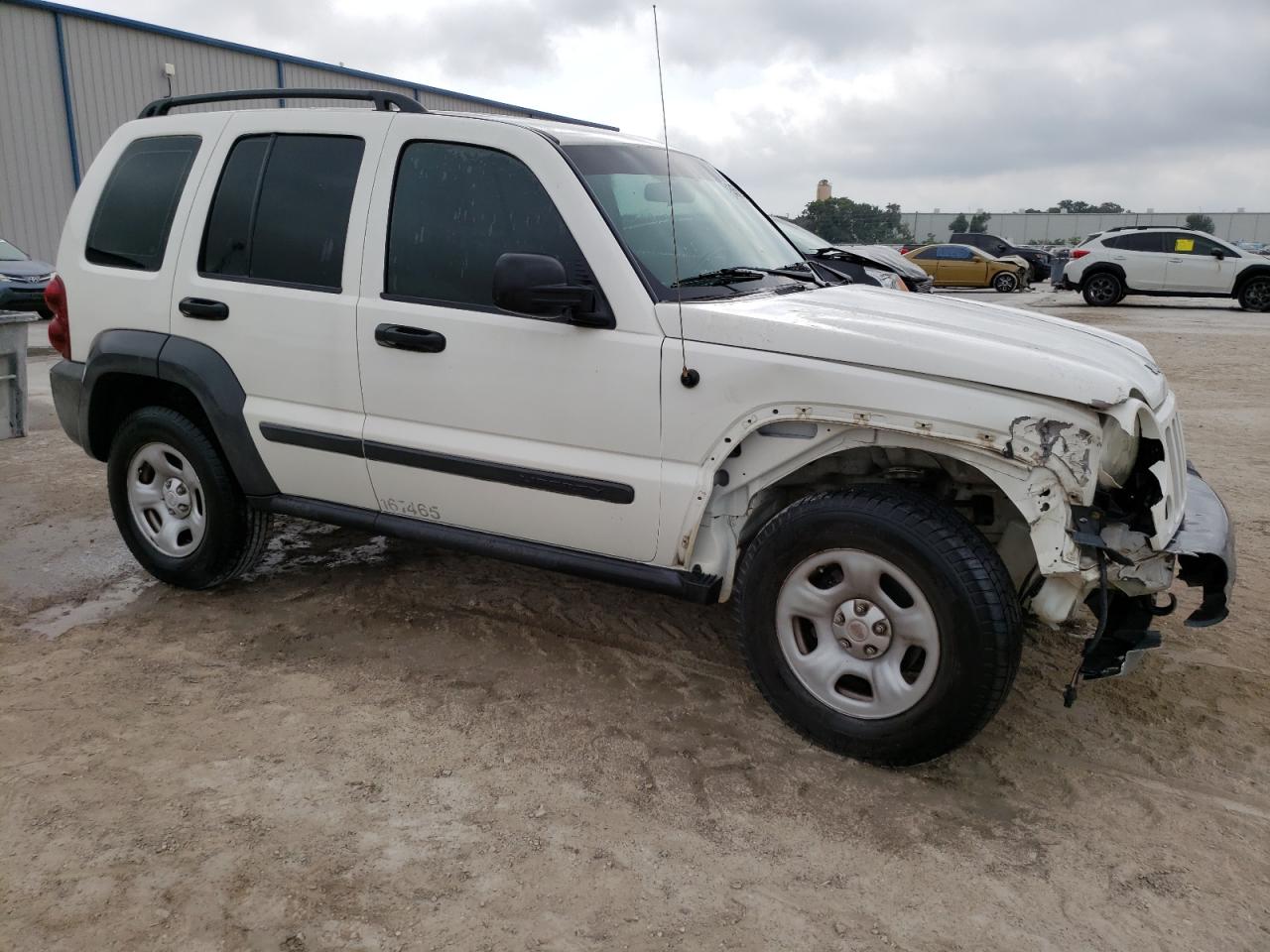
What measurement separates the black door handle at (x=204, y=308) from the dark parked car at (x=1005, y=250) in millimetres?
25675

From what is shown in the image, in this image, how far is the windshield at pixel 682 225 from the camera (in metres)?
3.44

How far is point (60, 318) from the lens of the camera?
4.55 meters

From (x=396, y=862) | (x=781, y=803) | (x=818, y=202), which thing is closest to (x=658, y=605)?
(x=781, y=803)

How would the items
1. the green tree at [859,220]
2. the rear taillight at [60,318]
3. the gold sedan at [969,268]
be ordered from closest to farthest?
the rear taillight at [60,318] → the gold sedan at [969,268] → the green tree at [859,220]

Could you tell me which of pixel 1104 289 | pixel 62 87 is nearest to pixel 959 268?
pixel 1104 289

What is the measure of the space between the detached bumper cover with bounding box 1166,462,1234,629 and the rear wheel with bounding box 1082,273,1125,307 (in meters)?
19.8

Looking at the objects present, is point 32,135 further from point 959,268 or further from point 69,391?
point 959,268

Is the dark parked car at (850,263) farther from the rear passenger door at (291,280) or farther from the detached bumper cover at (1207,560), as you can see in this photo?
the rear passenger door at (291,280)

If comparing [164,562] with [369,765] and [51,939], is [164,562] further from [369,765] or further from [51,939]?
[51,939]

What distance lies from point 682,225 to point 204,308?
1.96 metres

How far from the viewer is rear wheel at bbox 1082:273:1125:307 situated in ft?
68.5

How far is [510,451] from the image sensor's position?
3.54m

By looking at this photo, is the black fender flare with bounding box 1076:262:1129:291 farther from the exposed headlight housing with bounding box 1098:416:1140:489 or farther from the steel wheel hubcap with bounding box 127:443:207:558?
the steel wheel hubcap with bounding box 127:443:207:558

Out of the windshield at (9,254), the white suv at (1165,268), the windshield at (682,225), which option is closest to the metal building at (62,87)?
the windshield at (9,254)
